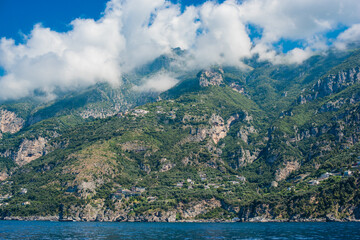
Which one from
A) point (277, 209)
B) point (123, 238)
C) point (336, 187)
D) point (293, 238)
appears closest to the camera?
point (293, 238)

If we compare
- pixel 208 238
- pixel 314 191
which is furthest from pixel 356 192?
pixel 208 238

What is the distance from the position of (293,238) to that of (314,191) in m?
90.7

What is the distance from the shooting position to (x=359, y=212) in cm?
15362

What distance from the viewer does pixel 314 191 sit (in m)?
178

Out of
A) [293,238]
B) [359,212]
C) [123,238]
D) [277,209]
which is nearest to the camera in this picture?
[293,238]

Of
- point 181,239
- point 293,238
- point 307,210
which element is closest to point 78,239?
point 181,239

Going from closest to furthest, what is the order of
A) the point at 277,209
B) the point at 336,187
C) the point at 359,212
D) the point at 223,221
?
1. the point at 359,212
2. the point at 336,187
3. the point at 277,209
4. the point at 223,221

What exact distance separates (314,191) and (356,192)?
23696mm

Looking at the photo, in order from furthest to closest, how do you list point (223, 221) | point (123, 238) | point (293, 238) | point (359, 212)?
1. point (223, 221)
2. point (359, 212)
3. point (123, 238)
4. point (293, 238)

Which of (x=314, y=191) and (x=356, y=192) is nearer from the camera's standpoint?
(x=356, y=192)

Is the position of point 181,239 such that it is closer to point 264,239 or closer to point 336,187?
point 264,239

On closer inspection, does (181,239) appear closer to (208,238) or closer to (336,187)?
(208,238)

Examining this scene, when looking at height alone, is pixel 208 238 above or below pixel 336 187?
below

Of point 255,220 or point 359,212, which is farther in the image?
point 255,220
